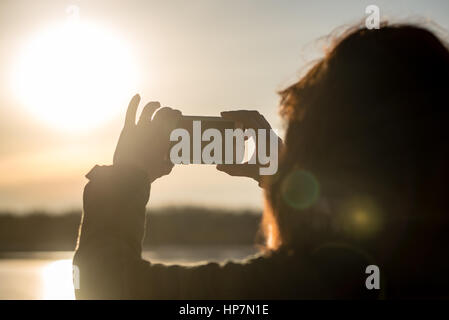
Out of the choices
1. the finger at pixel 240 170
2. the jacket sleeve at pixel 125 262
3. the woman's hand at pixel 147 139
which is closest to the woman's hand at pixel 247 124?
the finger at pixel 240 170

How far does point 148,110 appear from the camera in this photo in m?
2.23

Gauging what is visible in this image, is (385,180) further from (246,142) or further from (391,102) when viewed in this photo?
(246,142)

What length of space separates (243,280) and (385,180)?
1.54 ft

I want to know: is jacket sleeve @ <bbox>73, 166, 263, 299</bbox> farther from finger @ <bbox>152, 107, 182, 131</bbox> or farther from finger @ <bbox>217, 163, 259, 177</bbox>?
finger @ <bbox>217, 163, 259, 177</bbox>

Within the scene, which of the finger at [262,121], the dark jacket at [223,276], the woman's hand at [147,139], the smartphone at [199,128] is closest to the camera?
the dark jacket at [223,276]

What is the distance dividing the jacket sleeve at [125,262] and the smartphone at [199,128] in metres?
0.53

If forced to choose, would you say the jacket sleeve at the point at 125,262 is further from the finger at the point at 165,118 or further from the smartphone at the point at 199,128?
the smartphone at the point at 199,128

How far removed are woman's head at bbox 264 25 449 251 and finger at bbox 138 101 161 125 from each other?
50 cm

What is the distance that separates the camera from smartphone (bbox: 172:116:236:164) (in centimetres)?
267

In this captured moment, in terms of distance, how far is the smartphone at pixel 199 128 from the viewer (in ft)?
8.76

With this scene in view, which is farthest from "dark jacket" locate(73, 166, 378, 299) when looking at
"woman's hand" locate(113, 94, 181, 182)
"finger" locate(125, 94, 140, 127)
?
"finger" locate(125, 94, 140, 127)

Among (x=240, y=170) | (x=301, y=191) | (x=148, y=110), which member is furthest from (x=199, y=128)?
(x=301, y=191)
